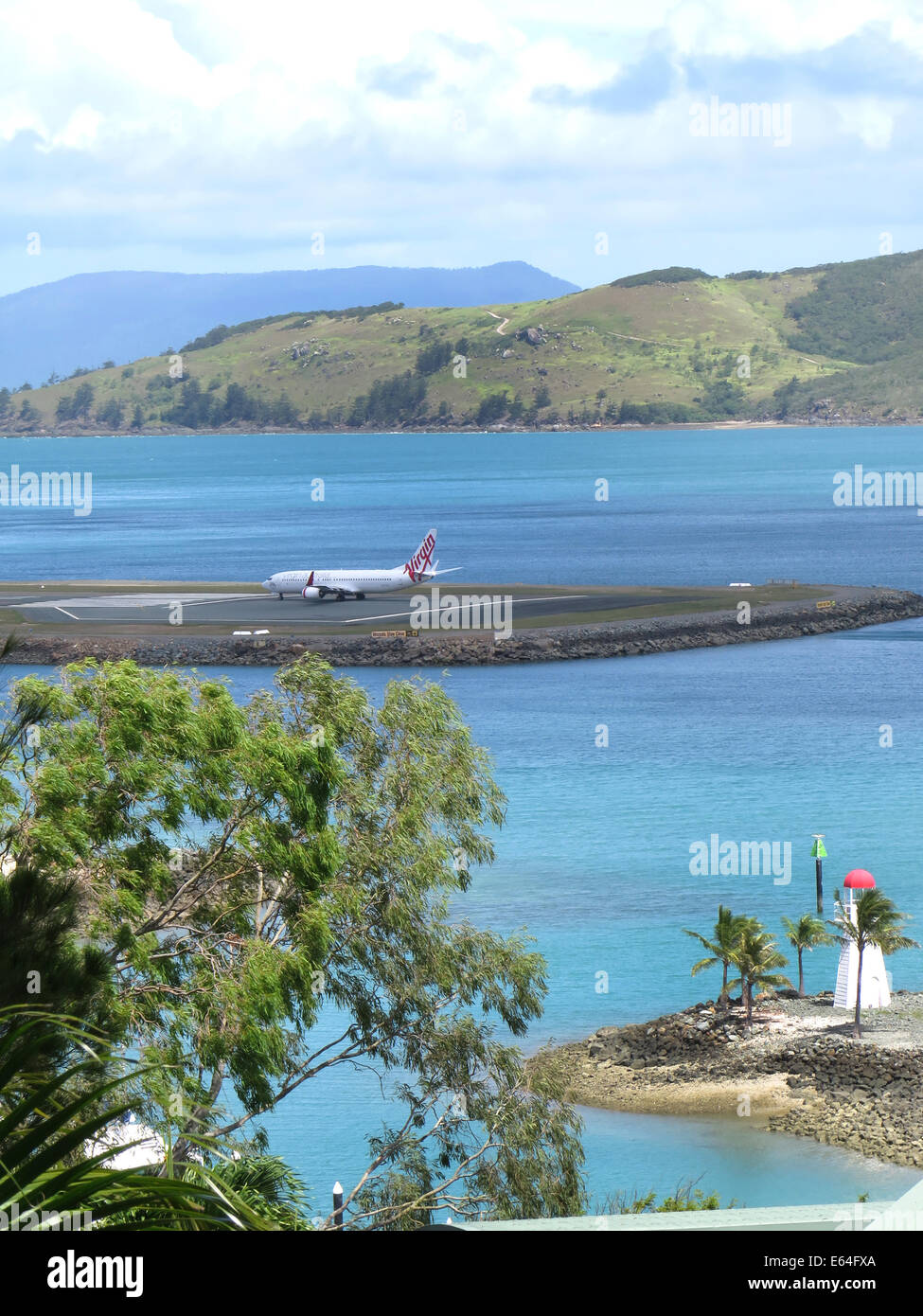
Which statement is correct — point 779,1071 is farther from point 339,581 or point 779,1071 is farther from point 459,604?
point 339,581

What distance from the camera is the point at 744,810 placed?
68062 millimetres

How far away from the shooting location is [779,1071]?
37.3m

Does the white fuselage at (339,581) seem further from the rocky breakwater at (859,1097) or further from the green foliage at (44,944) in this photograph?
the green foliage at (44,944)

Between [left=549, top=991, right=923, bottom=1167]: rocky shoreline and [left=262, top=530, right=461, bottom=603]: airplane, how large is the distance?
82.9m

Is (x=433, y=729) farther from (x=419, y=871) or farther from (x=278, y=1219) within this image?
(x=278, y=1219)

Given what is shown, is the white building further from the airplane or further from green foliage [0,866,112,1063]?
the airplane

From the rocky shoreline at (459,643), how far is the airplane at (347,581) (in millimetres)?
16742
